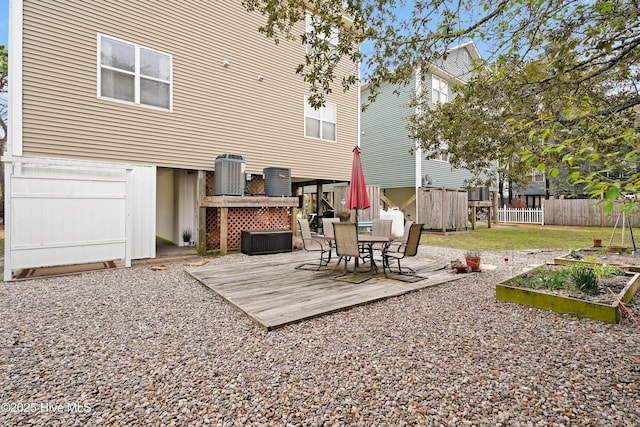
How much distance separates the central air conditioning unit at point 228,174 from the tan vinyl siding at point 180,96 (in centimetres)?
70

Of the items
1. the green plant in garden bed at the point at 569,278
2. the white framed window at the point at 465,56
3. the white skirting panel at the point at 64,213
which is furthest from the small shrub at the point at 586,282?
the white framed window at the point at 465,56

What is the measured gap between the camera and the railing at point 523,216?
18.3 m

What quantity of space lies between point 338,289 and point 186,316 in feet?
6.59

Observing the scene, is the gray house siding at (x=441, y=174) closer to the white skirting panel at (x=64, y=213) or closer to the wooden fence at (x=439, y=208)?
the wooden fence at (x=439, y=208)

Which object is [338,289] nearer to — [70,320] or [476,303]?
[476,303]

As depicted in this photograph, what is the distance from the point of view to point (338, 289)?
14.4 ft

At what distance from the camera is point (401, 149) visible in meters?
13.9

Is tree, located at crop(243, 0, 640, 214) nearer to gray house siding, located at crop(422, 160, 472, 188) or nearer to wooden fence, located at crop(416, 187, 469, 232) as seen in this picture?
wooden fence, located at crop(416, 187, 469, 232)

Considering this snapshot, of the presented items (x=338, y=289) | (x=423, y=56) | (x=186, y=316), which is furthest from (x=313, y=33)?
(x=186, y=316)

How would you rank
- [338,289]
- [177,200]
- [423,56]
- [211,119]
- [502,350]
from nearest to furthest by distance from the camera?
1. [502,350]
2. [423,56]
3. [338,289]
4. [211,119]
5. [177,200]

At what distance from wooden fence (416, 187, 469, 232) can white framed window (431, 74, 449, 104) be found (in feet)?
14.1

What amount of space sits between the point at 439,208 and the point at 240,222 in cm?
886

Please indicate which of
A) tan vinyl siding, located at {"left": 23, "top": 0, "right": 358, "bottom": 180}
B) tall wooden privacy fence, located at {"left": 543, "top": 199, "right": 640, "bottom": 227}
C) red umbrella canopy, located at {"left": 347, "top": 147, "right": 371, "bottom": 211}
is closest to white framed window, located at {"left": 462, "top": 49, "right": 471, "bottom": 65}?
tan vinyl siding, located at {"left": 23, "top": 0, "right": 358, "bottom": 180}

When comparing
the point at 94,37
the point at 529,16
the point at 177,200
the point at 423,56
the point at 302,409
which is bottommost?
the point at 302,409
